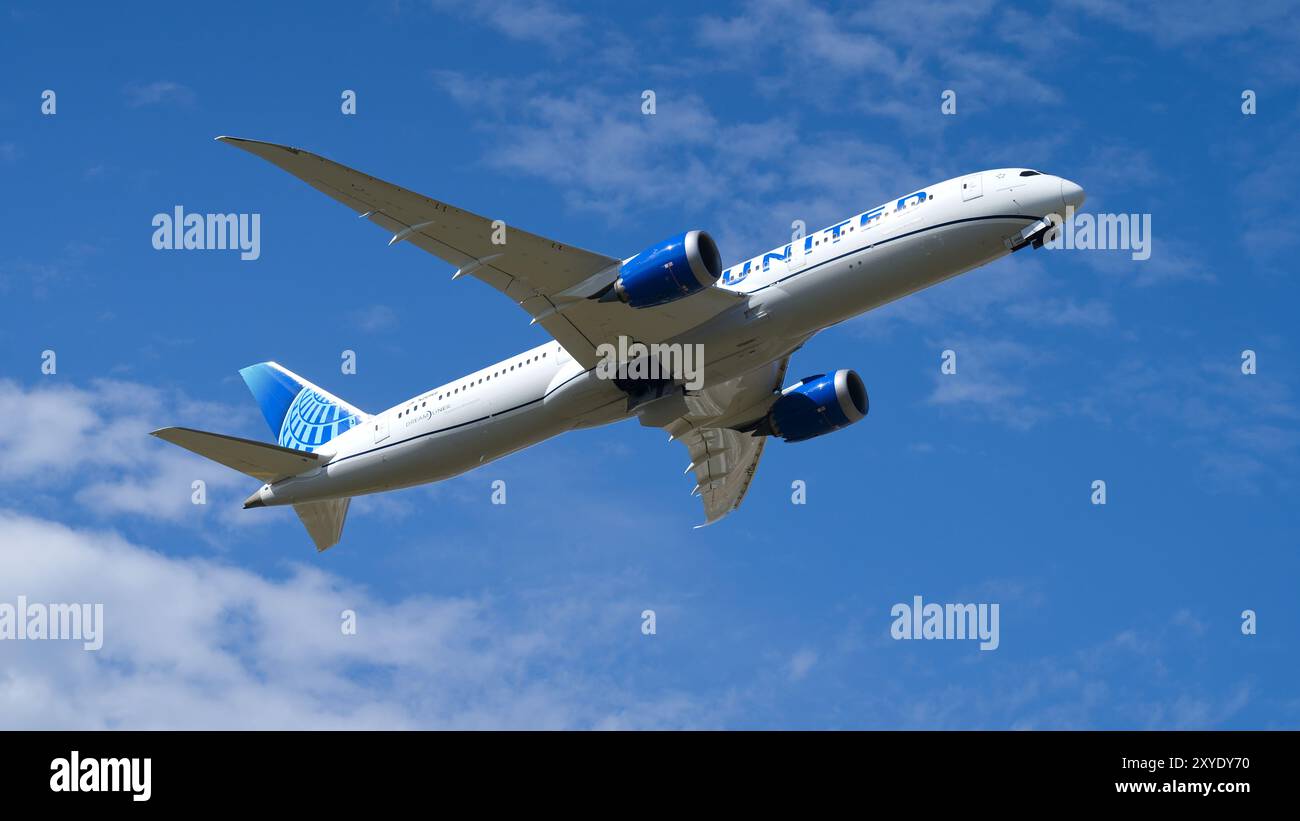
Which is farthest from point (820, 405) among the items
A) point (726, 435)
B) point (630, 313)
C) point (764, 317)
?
point (630, 313)

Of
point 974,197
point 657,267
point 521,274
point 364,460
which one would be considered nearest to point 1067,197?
point 974,197

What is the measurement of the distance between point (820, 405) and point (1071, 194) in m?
12.9

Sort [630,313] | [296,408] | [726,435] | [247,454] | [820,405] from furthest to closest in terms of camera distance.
Result: [296,408]
[726,435]
[820,405]
[247,454]
[630,313]

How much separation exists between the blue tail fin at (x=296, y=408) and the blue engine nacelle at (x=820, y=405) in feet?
50.6

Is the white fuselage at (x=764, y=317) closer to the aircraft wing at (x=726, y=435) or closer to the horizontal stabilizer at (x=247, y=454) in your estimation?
the horizontal stabilizer at (x=247, y=454)

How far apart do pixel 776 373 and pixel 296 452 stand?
56.5 feet

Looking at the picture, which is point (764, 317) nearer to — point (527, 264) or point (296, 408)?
point (527, 264)

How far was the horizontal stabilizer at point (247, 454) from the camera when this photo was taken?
160 feet

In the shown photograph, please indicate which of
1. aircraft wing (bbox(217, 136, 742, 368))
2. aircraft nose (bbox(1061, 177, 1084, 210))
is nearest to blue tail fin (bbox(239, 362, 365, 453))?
aircraft wing (bbox(217, 136, 742, 368))

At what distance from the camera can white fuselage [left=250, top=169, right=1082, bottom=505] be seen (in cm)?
4341

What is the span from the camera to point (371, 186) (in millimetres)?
42094

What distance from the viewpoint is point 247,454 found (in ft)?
166

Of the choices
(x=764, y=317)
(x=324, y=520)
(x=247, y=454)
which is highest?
(x=764, y=317)

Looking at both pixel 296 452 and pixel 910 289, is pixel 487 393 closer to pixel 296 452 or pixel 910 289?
pixel 296 452
